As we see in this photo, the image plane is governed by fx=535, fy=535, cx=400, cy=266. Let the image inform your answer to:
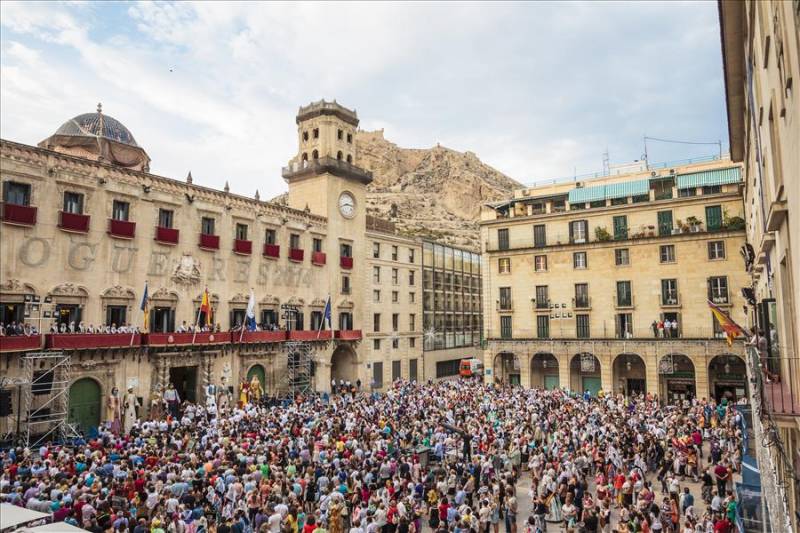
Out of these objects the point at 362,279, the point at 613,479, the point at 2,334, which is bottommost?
the point at 613,479

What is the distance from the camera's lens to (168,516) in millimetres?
15609

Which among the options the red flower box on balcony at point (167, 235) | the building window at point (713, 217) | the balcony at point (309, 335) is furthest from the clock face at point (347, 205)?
the building window at point (713, 217)

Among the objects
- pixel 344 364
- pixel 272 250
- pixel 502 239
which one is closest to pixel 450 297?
pixel 502 239

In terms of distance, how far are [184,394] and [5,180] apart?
1807cm

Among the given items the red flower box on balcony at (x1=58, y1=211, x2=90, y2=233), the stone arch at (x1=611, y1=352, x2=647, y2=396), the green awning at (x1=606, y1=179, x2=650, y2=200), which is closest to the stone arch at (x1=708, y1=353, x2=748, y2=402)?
the stone arch at (x1=611, y1=352, x2=647, y2=396)

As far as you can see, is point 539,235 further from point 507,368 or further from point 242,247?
point 242,247

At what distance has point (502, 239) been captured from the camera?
171ft

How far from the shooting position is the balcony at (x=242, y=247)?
41.7 meters

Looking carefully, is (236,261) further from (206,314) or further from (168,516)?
(168,516)

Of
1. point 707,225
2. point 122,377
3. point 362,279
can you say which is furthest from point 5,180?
point 707,225

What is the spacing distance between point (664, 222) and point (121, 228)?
41.4 meters

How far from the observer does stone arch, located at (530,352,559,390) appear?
49.4m

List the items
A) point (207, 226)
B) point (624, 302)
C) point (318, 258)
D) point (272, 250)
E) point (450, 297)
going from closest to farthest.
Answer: point (207, 226)
point (272, 250)
point (624, 302)
point (318, 258)
point (450, 297)

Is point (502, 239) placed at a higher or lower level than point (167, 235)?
higher
